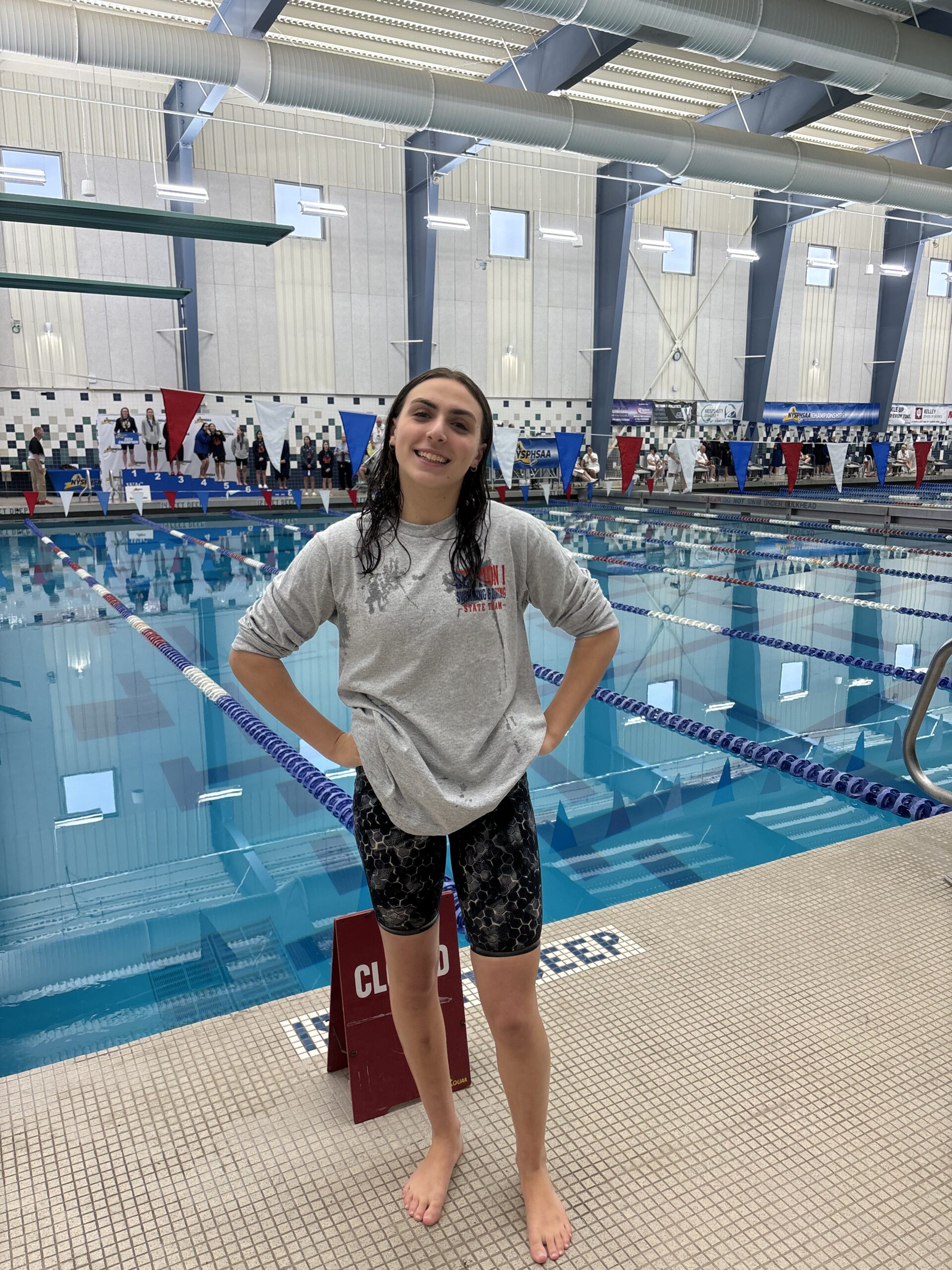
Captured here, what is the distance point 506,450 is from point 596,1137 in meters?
14.9

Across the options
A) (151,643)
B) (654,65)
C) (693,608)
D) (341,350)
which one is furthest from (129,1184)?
(341,350)

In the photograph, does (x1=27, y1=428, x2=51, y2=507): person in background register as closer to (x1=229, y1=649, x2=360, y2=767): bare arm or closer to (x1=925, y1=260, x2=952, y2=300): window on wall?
(x1=229, y1=649, x2=360, y2=767): bare arm

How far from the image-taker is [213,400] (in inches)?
671

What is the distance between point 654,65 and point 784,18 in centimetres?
535

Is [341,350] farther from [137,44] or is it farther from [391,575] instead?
[391,575]

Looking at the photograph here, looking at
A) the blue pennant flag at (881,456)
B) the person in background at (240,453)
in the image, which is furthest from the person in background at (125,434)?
the blue pennant flag at (881,456)

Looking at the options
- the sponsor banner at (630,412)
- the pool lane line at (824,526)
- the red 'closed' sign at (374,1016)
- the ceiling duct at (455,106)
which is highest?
the ceiling duct at (455,106)

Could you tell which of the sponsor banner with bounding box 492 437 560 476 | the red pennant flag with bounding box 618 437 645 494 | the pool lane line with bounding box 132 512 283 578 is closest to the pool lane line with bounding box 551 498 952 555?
the red pennant flag with bounding box 618 437 645 494

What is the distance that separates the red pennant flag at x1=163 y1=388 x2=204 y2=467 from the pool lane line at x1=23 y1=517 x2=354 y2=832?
20.5 feet

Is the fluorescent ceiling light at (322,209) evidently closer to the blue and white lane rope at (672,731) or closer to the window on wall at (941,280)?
the blue and white lane rope at (672,731)

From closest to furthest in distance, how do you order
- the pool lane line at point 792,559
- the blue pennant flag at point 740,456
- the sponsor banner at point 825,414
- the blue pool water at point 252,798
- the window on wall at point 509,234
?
the blue pool water at point 252,798 → the pool lane line at point 792,559 → the blue pennant flag at point 740,456 → the window on wall at point 509,234 → the sponsor banner at point 825,414

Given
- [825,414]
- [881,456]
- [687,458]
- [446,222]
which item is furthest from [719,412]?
[446,222]

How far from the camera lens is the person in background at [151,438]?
635 inches

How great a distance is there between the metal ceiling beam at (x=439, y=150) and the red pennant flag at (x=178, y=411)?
15.8 ft
